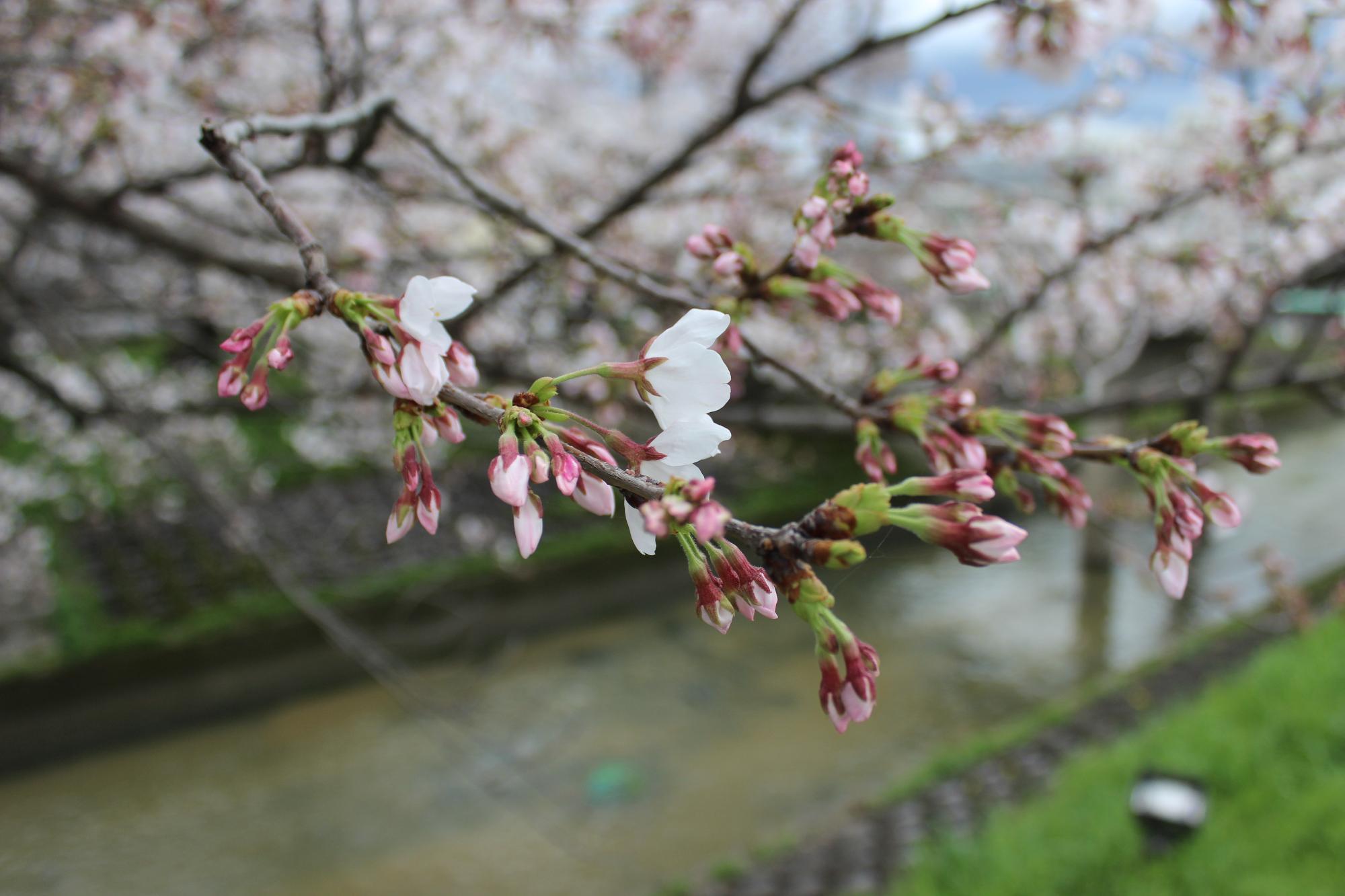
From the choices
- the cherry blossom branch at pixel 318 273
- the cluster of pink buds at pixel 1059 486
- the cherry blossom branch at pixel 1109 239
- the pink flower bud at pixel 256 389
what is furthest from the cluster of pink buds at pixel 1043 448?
the cherry blossom branch at pixel 1109 239

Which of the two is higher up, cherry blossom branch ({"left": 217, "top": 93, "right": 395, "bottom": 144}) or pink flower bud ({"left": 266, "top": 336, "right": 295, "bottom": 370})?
cherry blossom branch ({"left": 217, "top": 93, "right": 395, "bottom": 144})

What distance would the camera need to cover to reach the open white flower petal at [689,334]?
2.09 feet

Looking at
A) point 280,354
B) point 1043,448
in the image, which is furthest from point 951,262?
point 280,354

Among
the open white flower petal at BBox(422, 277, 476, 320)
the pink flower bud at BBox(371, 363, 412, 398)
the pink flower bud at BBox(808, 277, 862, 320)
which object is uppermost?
the open white flower petal at BBox(422, 277, 476, 320)

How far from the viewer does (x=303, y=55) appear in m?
4.40

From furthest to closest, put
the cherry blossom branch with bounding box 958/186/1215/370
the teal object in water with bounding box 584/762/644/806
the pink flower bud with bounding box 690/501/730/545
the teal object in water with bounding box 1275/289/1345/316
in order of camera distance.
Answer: the teal object in water with bounding box 584/762/644/806 < the teal object in water with bounding box 1275/289/1345/316 < the cherry blossom branch with bounding box 958/186/1215/370 < the pink flower bud with bounding box 690/501/730/545

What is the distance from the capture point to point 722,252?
3.34 feet

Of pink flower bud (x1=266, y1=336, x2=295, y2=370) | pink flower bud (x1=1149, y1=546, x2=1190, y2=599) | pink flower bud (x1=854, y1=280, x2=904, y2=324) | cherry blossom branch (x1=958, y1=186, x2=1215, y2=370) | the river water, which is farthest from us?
the river water

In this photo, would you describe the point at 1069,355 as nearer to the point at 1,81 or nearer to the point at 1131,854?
the point at 1131,854

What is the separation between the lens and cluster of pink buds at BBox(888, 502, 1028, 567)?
23.8 inches

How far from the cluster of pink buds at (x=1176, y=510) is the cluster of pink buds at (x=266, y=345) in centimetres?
75

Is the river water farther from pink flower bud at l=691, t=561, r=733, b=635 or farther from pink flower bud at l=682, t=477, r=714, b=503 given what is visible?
pink flower bud at l=682, t=477, r=714, b=503

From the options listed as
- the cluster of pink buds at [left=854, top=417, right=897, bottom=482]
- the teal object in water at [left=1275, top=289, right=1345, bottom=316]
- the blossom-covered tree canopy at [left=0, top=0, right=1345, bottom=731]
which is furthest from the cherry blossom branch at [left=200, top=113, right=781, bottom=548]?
the teal object in water at [left=1275, top=289, right=1345, bottom=316]

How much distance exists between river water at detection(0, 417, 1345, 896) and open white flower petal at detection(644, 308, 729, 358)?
2.80 m
